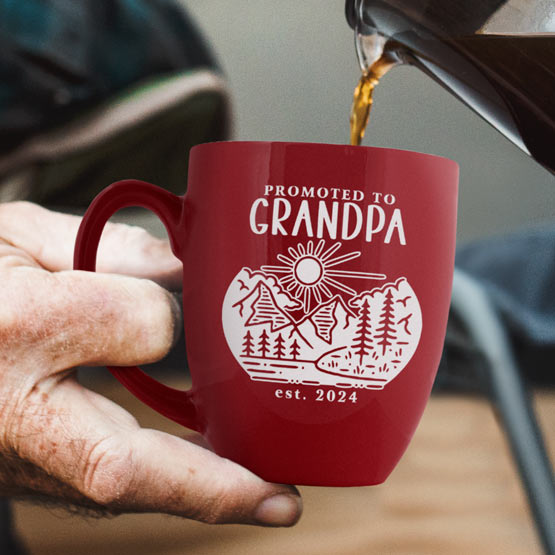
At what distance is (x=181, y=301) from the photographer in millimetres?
483

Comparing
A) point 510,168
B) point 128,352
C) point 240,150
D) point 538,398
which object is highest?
point 510,168

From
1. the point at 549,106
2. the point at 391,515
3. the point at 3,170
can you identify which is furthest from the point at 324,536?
the point at 549,106

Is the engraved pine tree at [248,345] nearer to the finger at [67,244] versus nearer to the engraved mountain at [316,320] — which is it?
the engraved mountain at [316,320]

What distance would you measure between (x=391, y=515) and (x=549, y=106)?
4.65 ft

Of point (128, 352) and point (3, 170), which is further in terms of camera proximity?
point (3, 170)

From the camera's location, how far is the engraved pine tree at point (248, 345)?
1.35 ft

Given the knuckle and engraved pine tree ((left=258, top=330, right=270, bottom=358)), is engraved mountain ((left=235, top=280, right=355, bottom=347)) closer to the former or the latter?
engraved pine tree ((left=258, top=330, right=270, bottom=358))

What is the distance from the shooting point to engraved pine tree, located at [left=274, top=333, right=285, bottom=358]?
400 millimetres

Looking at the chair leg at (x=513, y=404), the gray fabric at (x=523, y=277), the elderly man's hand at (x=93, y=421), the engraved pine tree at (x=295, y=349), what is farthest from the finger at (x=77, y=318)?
the gray fabric at (x=523, y=277)

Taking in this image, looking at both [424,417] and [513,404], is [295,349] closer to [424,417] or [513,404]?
[513,404]

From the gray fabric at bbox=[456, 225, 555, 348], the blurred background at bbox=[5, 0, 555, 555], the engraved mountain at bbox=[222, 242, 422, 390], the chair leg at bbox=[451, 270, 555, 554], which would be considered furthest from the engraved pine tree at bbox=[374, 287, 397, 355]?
the blurred background at bbox=[5, 0, 555, 555]

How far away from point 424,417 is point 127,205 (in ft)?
7.22

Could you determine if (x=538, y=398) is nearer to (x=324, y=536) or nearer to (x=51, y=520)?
(x=324, y=536)

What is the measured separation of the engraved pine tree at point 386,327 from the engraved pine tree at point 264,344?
0.06 meters
